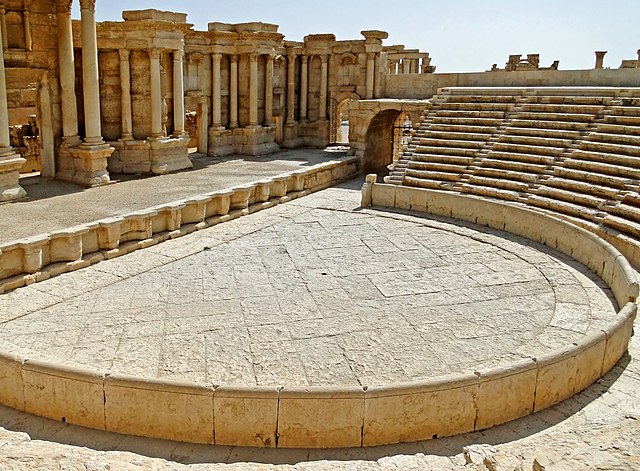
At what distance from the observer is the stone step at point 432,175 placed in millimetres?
16969

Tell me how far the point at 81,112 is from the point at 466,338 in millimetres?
13603

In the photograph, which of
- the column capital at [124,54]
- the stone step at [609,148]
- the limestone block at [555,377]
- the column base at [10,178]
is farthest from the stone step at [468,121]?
the limestone block at [555,377]

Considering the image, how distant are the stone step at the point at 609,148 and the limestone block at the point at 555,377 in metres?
8.97

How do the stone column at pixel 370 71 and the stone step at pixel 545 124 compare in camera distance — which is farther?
the stone column at pixel 370 71

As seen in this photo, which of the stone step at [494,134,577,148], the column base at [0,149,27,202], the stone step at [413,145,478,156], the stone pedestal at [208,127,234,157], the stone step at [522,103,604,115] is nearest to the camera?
the column base at [0,149,27,202]

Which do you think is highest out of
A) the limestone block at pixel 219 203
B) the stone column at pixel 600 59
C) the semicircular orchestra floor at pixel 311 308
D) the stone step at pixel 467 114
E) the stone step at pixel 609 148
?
the stone column at pixel 600 59

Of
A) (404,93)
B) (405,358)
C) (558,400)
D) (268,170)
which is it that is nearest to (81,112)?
(268,170)

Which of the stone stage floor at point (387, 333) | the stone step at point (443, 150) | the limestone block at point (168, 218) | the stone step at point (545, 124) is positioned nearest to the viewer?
the stone stage floor at point (387, 333)

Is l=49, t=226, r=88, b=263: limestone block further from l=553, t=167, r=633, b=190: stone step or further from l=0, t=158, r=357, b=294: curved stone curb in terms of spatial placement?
l=553, t=167, r=633, b=190: stone step

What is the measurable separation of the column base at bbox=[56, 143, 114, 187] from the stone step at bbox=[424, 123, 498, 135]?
9.55 meters

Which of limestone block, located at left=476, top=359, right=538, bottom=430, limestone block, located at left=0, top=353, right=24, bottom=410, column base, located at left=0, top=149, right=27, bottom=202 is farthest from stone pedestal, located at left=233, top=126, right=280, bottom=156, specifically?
limestone block, located at left=476, top=359, right=538, bottom=430

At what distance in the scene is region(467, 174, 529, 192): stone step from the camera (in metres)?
15.5

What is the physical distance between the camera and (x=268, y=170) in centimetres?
1928

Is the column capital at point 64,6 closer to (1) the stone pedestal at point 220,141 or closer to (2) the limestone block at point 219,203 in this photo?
(2) the limestone block at point 219,203
